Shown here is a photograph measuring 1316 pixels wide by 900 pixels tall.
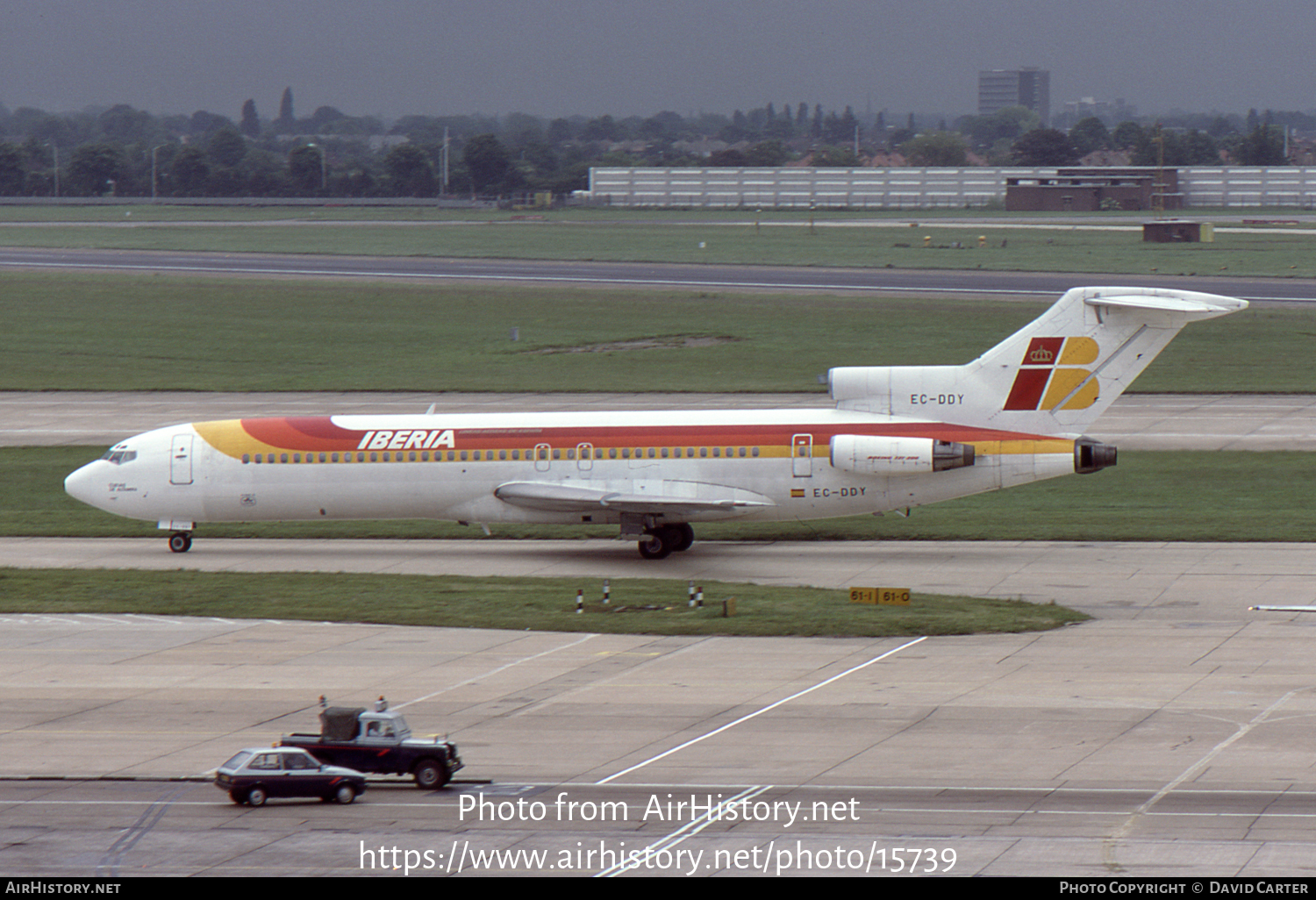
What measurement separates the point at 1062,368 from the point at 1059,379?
31cm

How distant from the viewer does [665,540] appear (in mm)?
42969

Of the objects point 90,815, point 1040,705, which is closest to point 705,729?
point 1040,705

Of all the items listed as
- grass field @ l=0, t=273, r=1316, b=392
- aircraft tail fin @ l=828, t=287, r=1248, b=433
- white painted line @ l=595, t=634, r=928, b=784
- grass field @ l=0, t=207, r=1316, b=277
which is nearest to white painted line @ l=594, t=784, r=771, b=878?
white painted line @ l=595, t=634, r=928, b=784

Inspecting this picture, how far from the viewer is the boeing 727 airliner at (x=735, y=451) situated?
4084 cm

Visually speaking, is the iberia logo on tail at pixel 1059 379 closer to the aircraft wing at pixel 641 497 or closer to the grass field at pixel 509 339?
the aircraft wing at pixel 641 497

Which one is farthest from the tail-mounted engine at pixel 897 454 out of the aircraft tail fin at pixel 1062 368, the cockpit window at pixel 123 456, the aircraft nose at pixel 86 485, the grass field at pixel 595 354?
the aircraft nose at pixel 86 485

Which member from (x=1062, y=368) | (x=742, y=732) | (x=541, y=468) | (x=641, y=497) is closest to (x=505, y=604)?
(x=641, y=497)

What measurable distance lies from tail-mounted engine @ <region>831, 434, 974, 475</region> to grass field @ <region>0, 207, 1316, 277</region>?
72.8 metres

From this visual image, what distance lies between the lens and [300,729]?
2592 cm

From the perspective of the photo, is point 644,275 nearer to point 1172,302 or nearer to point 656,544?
point 656,544

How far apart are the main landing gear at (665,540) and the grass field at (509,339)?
29.8 meters
